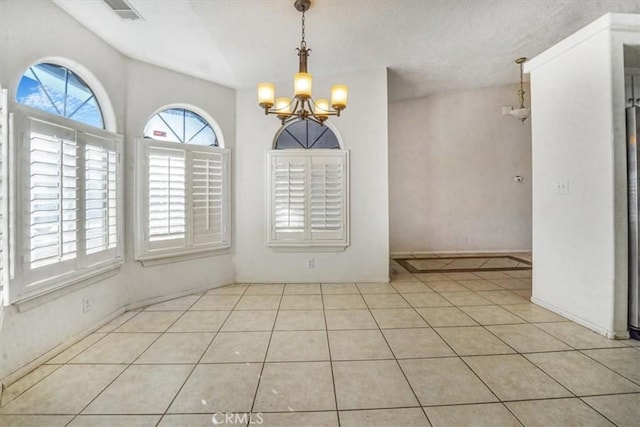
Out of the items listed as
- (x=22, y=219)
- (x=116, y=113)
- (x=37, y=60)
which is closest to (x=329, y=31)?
(x=116, y=113)

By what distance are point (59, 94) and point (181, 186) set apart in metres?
1.30

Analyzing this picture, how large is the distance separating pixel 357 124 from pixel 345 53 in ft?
2.90

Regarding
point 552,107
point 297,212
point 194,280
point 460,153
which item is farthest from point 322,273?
point 460,153

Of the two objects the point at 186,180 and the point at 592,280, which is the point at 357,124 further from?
the point at 592,280

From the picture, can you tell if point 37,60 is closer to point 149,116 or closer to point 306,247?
point 149,116

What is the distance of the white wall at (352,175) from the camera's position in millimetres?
3902

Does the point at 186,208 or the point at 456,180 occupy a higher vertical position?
the point at 456,180

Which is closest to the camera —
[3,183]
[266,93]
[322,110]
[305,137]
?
[3,183]

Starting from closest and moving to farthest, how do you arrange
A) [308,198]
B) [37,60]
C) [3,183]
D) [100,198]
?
[3,183] < [37,60] < [100,198] < [308,198]

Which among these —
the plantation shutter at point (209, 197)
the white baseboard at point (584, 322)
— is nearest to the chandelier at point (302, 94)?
the plantation shutter at point (209, 197)

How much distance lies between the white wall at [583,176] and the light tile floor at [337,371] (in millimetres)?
312

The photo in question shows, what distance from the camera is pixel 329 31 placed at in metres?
2.93

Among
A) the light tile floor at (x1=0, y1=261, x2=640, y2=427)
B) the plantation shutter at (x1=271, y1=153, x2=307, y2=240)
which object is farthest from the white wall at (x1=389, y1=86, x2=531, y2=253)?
the light tile floor at (x1=0, y1=261, x2=640, y2=427)

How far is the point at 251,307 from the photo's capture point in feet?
10.3
